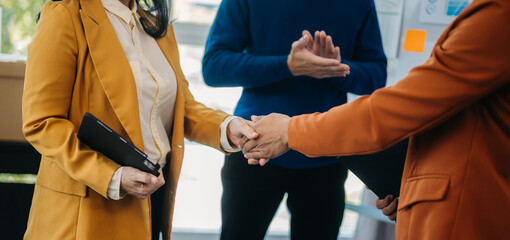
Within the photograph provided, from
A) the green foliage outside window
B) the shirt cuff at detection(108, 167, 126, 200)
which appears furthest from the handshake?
the green foliage outside window

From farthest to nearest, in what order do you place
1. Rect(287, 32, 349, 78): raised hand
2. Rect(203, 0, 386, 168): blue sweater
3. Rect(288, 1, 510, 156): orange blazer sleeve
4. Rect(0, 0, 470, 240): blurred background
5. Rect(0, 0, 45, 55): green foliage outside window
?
Rect(0, 0, 45, 55): green foliage outside window → Rect(0, 0, 470, 240): blurred background → Rect(203, 0, 386, 168): blue sweater → Rect(287, 32, 349, 78): raised hand → Rect(288, 1, 510, 156): orange blazer sleeve

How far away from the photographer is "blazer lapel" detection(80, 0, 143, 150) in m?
1.18

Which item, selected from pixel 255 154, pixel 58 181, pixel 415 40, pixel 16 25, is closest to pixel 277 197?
pixel 255 154

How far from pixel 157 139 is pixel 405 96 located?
76 cm

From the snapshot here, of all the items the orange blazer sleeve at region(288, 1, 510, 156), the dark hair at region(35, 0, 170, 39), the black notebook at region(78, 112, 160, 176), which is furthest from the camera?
the dark hair at region(35, 0, 170, 39)

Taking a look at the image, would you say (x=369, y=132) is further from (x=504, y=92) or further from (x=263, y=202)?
(x=263, y=202)

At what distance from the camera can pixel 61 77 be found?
112 centimetres

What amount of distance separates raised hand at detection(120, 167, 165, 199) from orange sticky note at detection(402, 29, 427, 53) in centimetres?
178

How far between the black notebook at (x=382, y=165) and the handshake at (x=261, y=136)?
0.77 ft

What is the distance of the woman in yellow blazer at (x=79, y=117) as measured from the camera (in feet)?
3.67

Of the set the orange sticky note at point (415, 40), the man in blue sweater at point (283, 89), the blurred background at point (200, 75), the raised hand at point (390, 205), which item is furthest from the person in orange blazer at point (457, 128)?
the orange sticky note at point (415, 40)

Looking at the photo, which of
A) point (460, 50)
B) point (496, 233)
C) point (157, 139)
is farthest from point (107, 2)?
point (496, 233)

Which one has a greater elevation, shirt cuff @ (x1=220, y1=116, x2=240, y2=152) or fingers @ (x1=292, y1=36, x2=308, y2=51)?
fingers @ (x1=292, y1=36, x2=308, y2=51)

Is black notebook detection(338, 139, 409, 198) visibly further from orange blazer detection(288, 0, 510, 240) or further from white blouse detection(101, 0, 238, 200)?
white blouse detection(101, 0, 238, 200)
